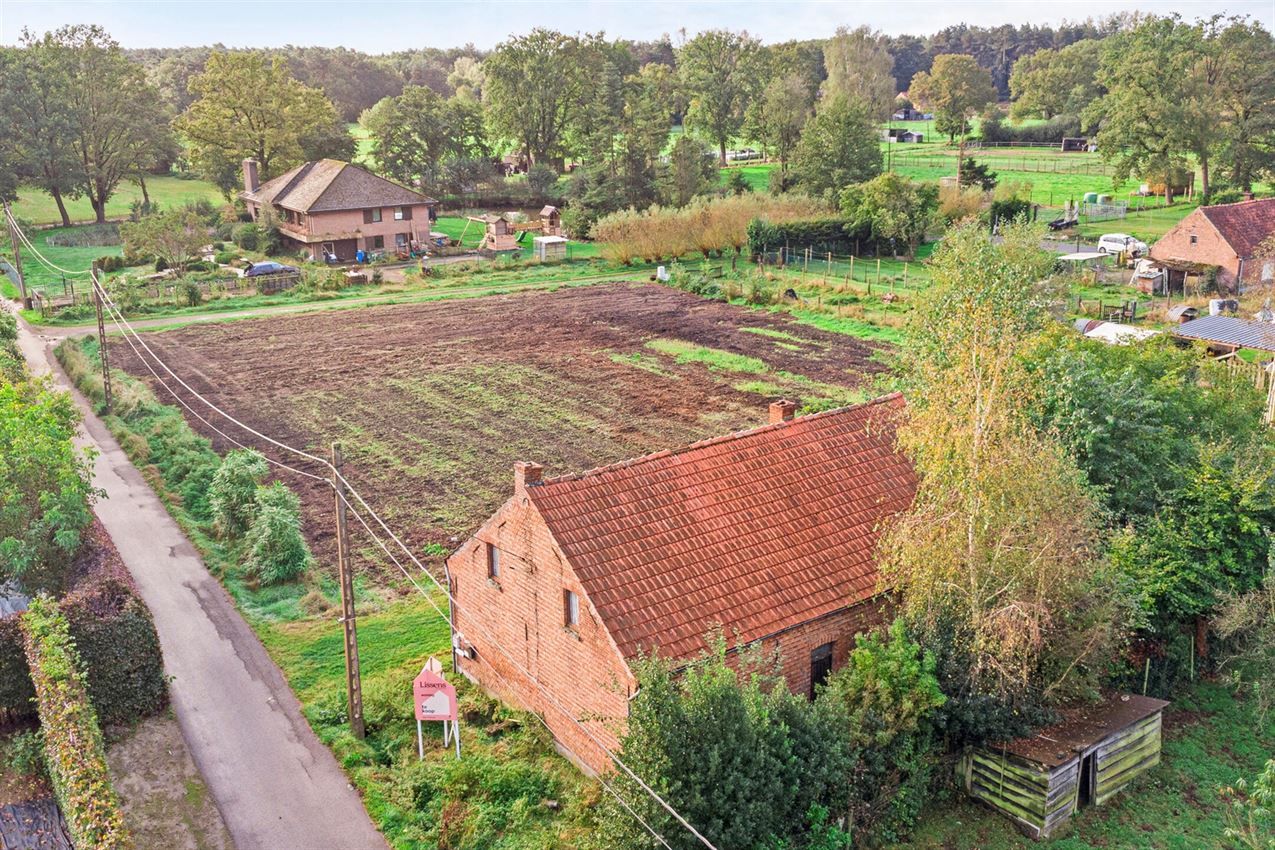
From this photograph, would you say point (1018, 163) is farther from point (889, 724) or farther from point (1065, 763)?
point (889, 724)

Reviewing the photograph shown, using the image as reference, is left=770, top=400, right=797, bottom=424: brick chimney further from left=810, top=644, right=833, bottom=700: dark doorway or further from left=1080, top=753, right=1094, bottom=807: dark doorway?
left=1080, top=753, right=1094, bottom=807: dark doorway

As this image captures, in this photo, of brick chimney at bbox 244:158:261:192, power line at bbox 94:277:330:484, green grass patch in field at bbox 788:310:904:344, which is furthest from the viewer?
brick chimney at bbox 244:158:261:192

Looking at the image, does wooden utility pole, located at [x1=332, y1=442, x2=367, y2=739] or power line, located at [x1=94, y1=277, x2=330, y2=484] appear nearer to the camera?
wooden utility pole, located at [x1=332, y1=442, x2=367, y2=739]

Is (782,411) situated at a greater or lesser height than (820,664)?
greater

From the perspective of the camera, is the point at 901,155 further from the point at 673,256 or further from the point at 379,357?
the point at 379,357

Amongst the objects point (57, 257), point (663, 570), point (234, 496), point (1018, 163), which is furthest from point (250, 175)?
point (663, 570)

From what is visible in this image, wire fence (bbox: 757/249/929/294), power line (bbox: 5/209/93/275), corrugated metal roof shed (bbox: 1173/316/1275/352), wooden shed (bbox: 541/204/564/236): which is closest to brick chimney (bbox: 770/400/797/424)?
corrugated metal roof shed (bbox: 1173/316/1275/352)

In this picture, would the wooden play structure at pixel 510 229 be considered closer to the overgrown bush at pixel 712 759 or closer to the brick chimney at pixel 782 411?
the brick chimney at pixel 782 411
